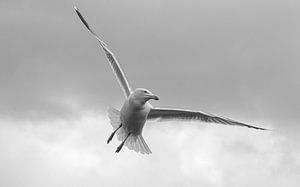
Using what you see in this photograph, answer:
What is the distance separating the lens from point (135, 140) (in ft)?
57.6

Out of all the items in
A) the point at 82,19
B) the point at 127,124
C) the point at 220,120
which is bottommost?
the point at 220,120

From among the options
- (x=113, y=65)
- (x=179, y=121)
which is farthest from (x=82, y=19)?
(x=179, y=121)

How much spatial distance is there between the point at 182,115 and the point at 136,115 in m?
2.06

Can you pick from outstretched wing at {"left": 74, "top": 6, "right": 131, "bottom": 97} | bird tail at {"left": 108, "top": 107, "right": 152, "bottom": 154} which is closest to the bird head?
bird tail at {"left": 108, "top": 107, "right": 152, "bottom": 154}

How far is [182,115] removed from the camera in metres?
17.9

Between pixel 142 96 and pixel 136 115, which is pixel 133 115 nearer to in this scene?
pixel 136 115

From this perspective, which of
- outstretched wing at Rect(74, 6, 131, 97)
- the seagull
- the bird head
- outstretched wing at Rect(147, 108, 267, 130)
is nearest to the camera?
the bird head

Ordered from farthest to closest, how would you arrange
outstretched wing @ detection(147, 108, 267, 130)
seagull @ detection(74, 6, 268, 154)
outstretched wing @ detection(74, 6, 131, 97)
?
outstretched wing @ detection(74, 6, 131, 97)
outstretched wing @ detection(147, 108, 267, 130)
seagull @ detection(74, 6, 268, 154)

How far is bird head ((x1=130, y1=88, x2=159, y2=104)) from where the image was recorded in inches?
629

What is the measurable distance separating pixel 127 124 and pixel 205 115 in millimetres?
2375

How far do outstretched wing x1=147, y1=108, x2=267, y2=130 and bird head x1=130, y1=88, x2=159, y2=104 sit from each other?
3.53 ft

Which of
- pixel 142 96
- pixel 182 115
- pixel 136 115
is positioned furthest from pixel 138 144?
pixel 142 96

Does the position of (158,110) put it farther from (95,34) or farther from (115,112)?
(95,34)

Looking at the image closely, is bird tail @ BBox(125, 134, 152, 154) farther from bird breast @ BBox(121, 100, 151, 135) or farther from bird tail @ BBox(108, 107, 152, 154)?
bird breast @ BBox(121, 100, 151, 135)
